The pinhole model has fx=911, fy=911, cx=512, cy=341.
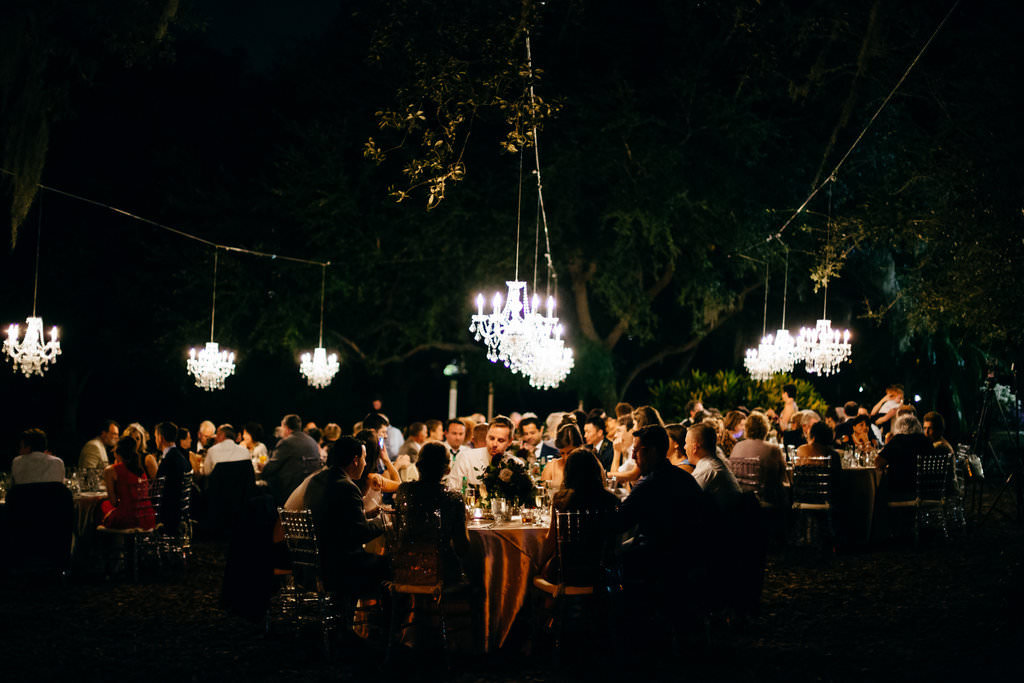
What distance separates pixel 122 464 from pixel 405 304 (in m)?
10.5

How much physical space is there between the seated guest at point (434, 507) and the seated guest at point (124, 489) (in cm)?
355

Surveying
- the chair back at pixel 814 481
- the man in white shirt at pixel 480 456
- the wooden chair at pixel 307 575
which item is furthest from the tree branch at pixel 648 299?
the wooden chair at pixel 307 575

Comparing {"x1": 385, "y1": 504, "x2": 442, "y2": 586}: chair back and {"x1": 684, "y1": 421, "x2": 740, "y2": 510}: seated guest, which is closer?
{"x1": 385, "y1": 504, "x2": 442, "y2": 586}: chair back

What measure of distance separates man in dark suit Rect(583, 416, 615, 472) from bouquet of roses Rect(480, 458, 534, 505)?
3.05m

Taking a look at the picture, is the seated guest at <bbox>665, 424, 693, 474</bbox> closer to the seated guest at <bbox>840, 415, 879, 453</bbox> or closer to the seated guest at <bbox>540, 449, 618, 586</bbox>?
the seated guest at <bbox>540, 449, 618, 586</bbox>

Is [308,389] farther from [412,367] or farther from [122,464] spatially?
[122,464]

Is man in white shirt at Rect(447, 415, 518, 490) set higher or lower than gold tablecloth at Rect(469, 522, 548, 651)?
higher

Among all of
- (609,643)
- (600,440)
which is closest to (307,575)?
(609,643)

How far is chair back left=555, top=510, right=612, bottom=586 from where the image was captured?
5.52 metres

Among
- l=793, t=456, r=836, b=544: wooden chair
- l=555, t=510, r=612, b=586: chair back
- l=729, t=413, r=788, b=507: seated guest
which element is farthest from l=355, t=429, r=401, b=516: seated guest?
l=793, t=456, r=836, b=544: wooden chair

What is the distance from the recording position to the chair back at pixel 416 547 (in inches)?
217

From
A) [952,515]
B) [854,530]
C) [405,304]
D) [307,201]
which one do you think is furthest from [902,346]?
[307,201]

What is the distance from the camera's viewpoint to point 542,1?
6488 millimetres

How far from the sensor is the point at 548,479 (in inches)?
289
